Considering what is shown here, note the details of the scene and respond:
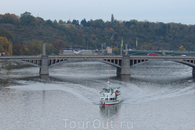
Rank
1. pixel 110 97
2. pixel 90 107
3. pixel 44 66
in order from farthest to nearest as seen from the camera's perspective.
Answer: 1. pixel 44 66
2. pixel 110 97
3. pixel 90 107

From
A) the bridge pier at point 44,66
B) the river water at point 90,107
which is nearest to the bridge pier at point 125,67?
the river water at point 90,107

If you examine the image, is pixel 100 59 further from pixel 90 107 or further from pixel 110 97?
pixel 90 107

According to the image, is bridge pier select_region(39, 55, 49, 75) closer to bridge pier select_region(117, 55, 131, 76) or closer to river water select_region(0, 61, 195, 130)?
river water select_region(0, 61, 195, 130)

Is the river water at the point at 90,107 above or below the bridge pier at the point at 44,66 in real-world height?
below

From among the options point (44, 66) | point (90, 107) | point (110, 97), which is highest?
point (44, 66)

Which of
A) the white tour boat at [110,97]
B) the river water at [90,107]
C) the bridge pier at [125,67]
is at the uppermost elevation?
the bridge pier at [125,67]

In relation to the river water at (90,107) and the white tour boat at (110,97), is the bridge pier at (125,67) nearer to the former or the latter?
the river water at (90,107)

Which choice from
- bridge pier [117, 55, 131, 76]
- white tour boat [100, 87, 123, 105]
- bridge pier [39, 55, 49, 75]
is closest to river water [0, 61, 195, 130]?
white tour boat [100, 87, 123, 105]

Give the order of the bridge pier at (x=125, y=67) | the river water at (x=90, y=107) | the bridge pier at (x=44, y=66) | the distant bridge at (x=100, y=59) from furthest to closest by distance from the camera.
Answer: the bridge pier at (x=125, y=67), the distant bridge at (x=100, y=59), the bridge pier at (x=44, y=66), the river water at (x=90, y=107)

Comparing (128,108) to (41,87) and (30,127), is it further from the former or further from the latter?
(41,87)

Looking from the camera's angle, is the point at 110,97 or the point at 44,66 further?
the point at 44,66

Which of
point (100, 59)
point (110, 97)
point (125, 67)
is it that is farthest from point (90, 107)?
point (125, 67)

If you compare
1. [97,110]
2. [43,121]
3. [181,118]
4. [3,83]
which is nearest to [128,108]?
[97,110]

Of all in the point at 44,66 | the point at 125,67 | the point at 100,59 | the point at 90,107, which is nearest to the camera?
the point at 90,107
